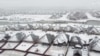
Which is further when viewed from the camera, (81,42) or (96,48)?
(81,42)

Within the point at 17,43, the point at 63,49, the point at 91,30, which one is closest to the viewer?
the point at 63,49

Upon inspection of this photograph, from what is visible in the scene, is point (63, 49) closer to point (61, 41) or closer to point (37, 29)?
point (61, 41)

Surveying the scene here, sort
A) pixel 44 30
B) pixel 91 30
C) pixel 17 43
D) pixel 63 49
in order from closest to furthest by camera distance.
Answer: pixel 63 49 < pixel 17 43 < pixel 91 30 < pixel 44 30

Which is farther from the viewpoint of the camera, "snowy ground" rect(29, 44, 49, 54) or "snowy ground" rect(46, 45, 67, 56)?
"snowy ground" rect(29, 44, 49, 54)

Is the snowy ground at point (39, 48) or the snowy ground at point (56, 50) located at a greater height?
the snowy ground at point (39, 48)

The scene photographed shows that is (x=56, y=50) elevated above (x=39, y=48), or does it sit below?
below

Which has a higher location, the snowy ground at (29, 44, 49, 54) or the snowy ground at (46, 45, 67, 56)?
the snowy ground at (29, 44, 49, 54)

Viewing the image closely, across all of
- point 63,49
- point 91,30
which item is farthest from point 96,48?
point 91,30

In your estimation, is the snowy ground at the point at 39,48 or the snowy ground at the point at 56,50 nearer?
the snowy ground at the point at 56,50

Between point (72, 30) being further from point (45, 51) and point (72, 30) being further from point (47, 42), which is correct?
point (45, 51)

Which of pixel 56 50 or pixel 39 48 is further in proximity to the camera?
pixel 39 48
